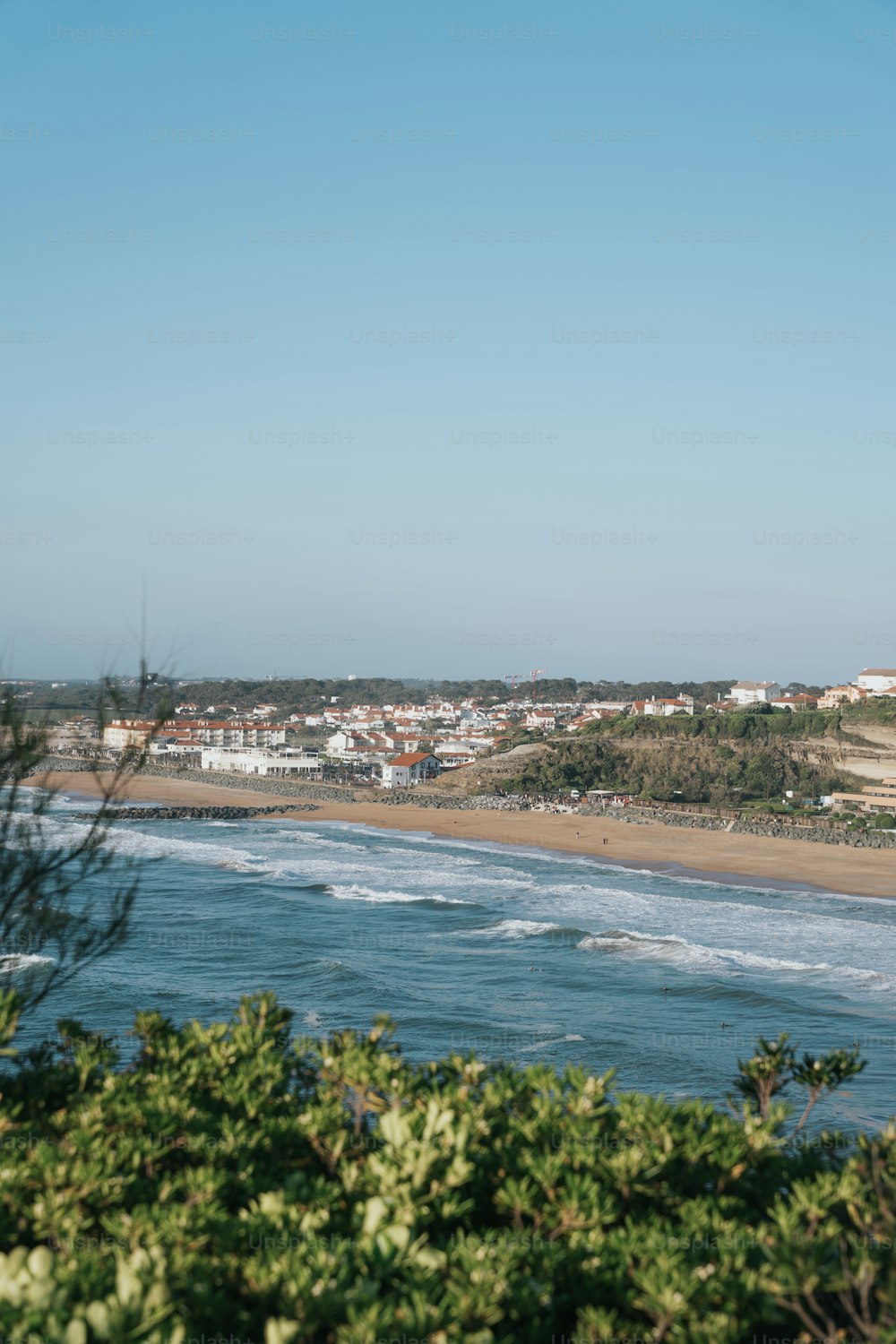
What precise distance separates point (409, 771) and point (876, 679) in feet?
163

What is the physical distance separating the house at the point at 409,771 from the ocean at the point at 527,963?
36729mm

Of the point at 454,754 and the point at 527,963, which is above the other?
the point at 454,754

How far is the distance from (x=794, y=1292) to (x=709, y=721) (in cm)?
7803

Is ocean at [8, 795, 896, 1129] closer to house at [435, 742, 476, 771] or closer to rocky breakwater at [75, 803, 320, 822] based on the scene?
rocky breakwater at [75, 803, 320, 822]

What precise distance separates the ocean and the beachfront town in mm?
31021

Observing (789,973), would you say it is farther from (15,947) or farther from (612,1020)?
(15,947)

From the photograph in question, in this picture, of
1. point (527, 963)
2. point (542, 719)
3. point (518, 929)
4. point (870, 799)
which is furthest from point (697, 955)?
point (542, 719)

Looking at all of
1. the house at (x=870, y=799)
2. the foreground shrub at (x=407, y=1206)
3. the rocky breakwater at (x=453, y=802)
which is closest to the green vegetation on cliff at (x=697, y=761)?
the rocky breakwater at (x=453, y=802)

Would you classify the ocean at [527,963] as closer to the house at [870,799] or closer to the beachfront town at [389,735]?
the house at [870,799]

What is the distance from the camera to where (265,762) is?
8431cm

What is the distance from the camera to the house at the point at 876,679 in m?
102

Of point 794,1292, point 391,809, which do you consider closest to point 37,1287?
point 794,1292

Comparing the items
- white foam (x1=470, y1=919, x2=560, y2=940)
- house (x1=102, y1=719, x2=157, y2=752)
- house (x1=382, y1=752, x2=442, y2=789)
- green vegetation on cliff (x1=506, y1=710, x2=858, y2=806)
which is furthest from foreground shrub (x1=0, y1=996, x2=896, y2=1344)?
house (x1=382, y1=752, x2=442, y2=789)

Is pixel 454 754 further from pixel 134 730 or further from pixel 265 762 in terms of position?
pixel 134 730
